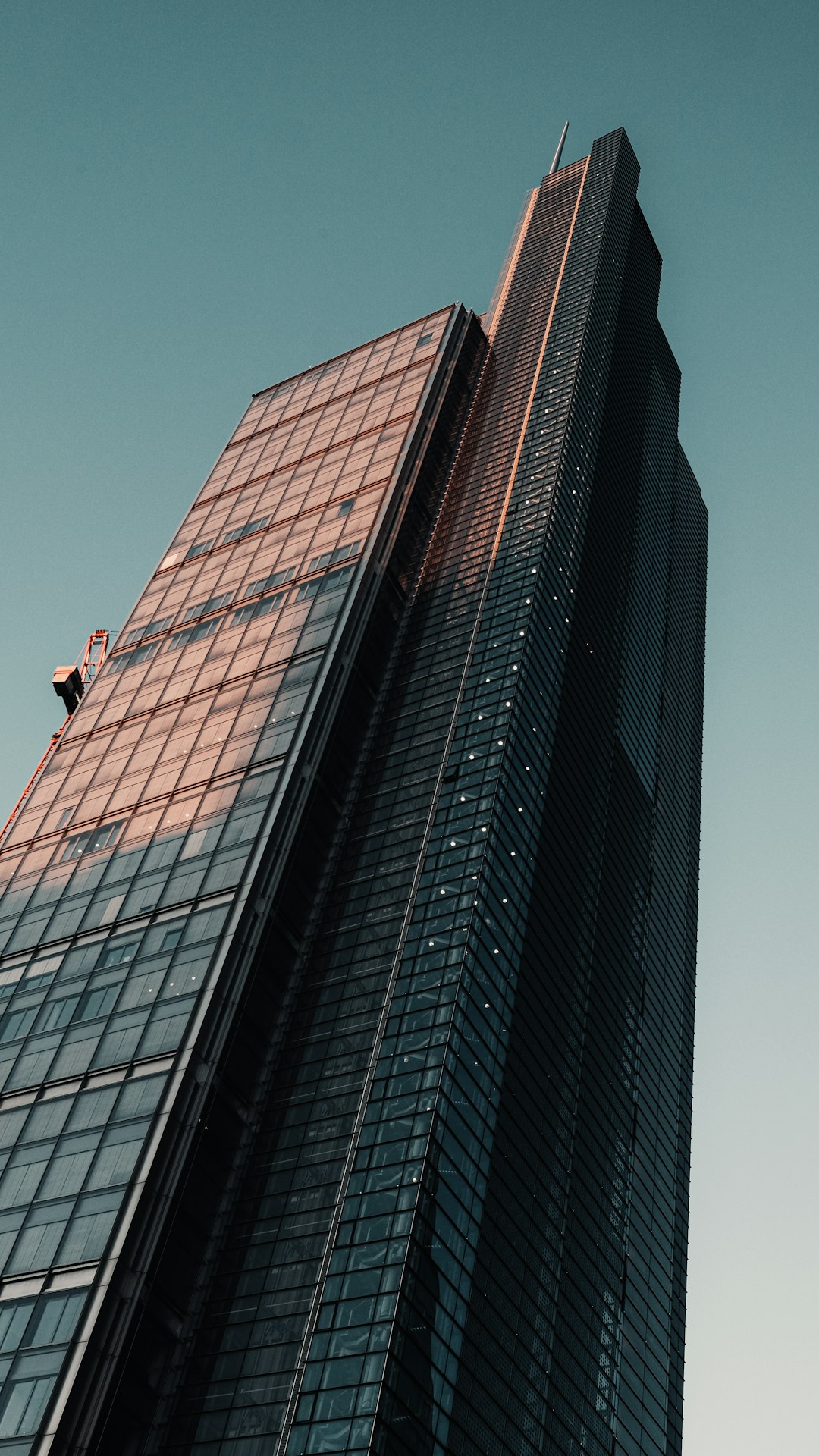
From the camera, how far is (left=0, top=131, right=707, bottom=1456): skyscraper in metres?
66.8

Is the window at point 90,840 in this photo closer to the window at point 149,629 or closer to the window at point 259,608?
the window at point 259,608

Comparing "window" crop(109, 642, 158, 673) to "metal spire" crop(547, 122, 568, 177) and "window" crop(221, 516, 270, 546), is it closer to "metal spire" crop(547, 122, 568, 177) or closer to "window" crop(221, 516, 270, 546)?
"window" crop(221, 516, 270, 546)

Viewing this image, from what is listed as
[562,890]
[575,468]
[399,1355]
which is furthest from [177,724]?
[399,1355]

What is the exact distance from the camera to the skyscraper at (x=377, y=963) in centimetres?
6681

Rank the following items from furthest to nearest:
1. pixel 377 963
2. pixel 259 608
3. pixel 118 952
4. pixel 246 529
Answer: pixel 246 529
pixel 259 608
pixel 118 952
pixel 377 963

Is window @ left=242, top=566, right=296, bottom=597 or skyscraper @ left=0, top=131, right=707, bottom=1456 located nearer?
skyscraper @ left=0, top=131, right=707, bottom=1456

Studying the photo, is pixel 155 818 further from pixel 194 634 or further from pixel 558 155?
pixel 558 155

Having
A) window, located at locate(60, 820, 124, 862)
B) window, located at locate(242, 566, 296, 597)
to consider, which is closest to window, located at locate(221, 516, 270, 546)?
window, located at locate(242, 566, 296, 597)

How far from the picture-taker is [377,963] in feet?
279

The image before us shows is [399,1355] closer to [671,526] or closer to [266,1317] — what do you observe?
[266,1317]

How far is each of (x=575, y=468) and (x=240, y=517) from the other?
3083 centimetres

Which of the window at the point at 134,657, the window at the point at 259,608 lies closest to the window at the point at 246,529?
the window at the point at 134,657

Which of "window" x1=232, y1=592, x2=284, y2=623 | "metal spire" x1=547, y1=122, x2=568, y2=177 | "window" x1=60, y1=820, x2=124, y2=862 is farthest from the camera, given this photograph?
"metal spire" x1=547, y1=122, x2=568, y2=177

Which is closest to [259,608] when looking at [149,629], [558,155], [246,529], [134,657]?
[134,657]
